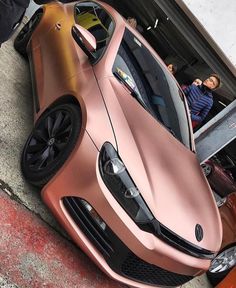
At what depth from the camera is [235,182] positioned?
906cm

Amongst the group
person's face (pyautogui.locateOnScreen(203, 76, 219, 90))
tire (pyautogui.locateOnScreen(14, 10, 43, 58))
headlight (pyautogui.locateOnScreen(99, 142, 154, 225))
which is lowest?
tire (pyautogui.locateOnScreen(14, 10, 43, 58))

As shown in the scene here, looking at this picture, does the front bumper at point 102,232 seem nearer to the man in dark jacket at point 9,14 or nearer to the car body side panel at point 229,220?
the man in dark jacket at point 9,14

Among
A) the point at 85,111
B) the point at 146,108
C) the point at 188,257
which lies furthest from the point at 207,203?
the point at 85,111

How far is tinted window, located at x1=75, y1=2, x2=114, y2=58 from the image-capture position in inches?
186

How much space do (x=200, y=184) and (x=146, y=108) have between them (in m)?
0.88

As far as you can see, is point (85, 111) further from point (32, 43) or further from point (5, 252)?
point (32, 43)

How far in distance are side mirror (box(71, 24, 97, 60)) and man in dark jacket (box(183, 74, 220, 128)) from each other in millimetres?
3911

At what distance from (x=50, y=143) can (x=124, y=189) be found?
2.80 feet

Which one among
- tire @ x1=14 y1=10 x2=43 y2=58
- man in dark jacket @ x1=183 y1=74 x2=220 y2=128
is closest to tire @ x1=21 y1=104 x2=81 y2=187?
tire @ x1=14 y1=10 x2=43 y2=58

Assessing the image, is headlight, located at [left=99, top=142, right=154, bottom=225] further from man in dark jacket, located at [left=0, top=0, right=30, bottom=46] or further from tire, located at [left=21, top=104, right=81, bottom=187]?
man in dark jacket, located at [left=0, top=0, right=30, bottom=46]

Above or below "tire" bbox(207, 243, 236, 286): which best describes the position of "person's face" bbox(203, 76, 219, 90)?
above

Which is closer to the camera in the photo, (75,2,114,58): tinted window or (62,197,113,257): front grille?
(62,197,113,257): front grille

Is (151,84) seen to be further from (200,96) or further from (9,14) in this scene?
(200,96)

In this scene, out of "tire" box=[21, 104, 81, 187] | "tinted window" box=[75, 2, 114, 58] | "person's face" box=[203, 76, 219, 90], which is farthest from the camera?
"person's face" box=[203, 76, 219, 90]
